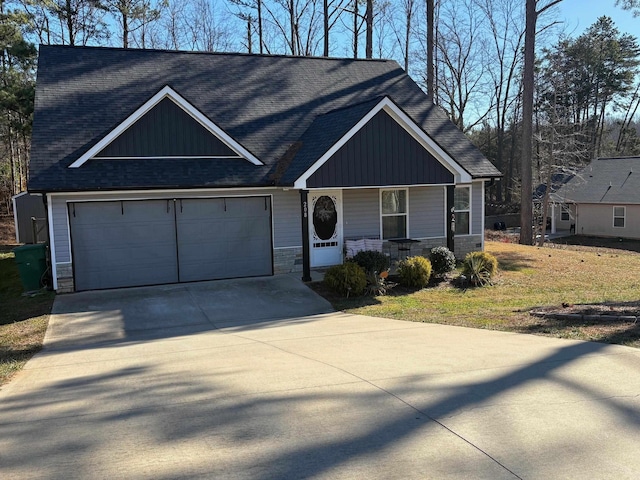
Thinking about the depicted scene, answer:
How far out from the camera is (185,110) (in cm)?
1468

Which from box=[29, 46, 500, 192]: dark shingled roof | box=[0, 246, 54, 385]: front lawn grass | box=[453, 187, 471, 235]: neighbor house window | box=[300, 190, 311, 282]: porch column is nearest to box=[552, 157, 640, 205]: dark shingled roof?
box=[453, 187, 471, 235]: neighbor house window

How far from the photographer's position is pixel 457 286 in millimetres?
14258

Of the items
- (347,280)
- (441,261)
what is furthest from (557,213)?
(347,280)

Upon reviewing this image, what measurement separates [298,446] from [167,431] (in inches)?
44.2

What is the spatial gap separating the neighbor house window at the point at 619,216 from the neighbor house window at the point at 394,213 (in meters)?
24.7

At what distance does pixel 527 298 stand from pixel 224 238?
7706 mm

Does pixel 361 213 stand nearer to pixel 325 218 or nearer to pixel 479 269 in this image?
pixel 325 218

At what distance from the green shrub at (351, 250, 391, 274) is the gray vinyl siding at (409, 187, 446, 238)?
10.4 feet

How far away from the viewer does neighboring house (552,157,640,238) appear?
114 feet

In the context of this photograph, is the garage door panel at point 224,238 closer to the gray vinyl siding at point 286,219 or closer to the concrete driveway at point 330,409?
the gray vinyl siding at point 286,219

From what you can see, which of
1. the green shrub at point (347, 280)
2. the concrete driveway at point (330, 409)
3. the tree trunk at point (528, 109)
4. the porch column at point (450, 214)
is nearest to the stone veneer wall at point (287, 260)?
the green shrub at point (347, 280)

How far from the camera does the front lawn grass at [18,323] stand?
8104 millimetres

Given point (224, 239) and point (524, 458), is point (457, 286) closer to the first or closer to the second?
point (224, 239)

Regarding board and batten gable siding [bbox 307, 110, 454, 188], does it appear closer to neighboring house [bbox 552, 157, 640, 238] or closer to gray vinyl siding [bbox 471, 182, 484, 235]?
gray vinyl siding [bbox 471, 182, 484, 235]
